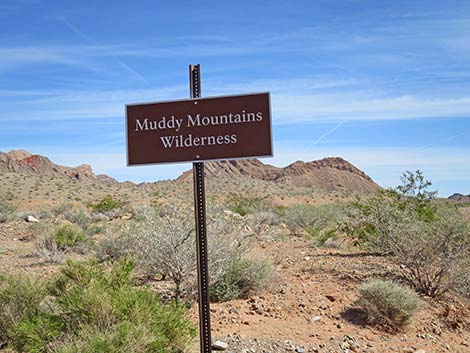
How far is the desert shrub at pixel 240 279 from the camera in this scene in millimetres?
8617

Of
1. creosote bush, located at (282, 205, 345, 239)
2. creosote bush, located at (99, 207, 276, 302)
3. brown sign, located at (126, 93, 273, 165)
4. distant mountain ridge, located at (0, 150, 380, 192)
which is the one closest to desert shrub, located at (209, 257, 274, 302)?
creosote bush, located at (99, 207, 276, 302)

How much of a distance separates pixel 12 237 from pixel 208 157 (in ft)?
54.6

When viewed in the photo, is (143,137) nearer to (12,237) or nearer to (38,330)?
(38,330)

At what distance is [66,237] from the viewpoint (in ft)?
50.4

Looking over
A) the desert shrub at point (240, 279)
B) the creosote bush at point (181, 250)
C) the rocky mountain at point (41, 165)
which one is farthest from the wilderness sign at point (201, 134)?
the rocky mountain at point (41, 165)

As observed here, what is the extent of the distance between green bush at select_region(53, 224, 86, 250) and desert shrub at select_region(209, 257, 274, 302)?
7.84 m

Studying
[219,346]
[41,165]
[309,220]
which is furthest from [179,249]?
[41,165]

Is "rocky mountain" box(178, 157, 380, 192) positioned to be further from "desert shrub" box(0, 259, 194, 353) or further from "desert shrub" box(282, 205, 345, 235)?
"desert shrub" box(0, 259, 194, 353)

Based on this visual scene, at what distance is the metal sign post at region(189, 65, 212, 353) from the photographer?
4734mm

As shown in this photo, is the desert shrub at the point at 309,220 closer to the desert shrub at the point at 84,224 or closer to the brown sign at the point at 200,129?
the desert shrub at the point at 84,224

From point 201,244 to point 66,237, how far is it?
11.7m

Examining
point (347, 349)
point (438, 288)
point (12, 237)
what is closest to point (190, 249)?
point (347, 349)

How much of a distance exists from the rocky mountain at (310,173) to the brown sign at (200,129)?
83.3 meters

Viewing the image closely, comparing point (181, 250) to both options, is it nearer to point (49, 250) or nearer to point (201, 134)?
point (201, 134)
